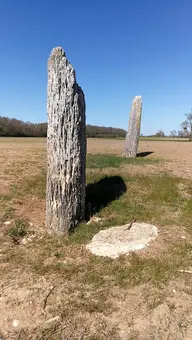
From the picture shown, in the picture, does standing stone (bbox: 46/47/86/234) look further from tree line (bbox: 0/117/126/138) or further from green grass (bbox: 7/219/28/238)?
tree line (bbox: 0/117/126/138)

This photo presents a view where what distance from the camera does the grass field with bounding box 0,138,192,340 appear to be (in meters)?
3.12

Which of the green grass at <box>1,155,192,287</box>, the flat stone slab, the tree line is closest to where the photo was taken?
the green grass at <box>1,155,192,287</box>

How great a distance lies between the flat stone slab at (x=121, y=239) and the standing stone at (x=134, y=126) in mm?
9760

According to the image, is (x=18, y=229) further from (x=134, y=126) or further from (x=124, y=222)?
(x=134, y=126)

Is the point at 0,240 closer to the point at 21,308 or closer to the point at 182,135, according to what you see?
the point at 21,308

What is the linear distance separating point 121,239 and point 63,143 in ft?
7.56

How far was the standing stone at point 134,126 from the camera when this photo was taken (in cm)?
1516

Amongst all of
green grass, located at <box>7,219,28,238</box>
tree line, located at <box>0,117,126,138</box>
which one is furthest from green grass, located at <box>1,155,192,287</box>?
tree line, located at <box>0,117,126,138</box>

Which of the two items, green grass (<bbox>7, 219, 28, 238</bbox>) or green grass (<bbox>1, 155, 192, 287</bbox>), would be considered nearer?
green grass (<bbox>1, 155, 192, 287</bbox>)

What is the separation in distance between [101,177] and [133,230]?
3.81 metres

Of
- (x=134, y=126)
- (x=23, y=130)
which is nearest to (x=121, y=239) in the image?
(x=134, y=126)

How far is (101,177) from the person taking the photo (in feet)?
30.1

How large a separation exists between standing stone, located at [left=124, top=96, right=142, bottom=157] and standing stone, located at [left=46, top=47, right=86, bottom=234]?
9.78 metres

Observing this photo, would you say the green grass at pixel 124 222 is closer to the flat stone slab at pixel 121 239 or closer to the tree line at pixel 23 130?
the flat stone slab at pixel 121 239
